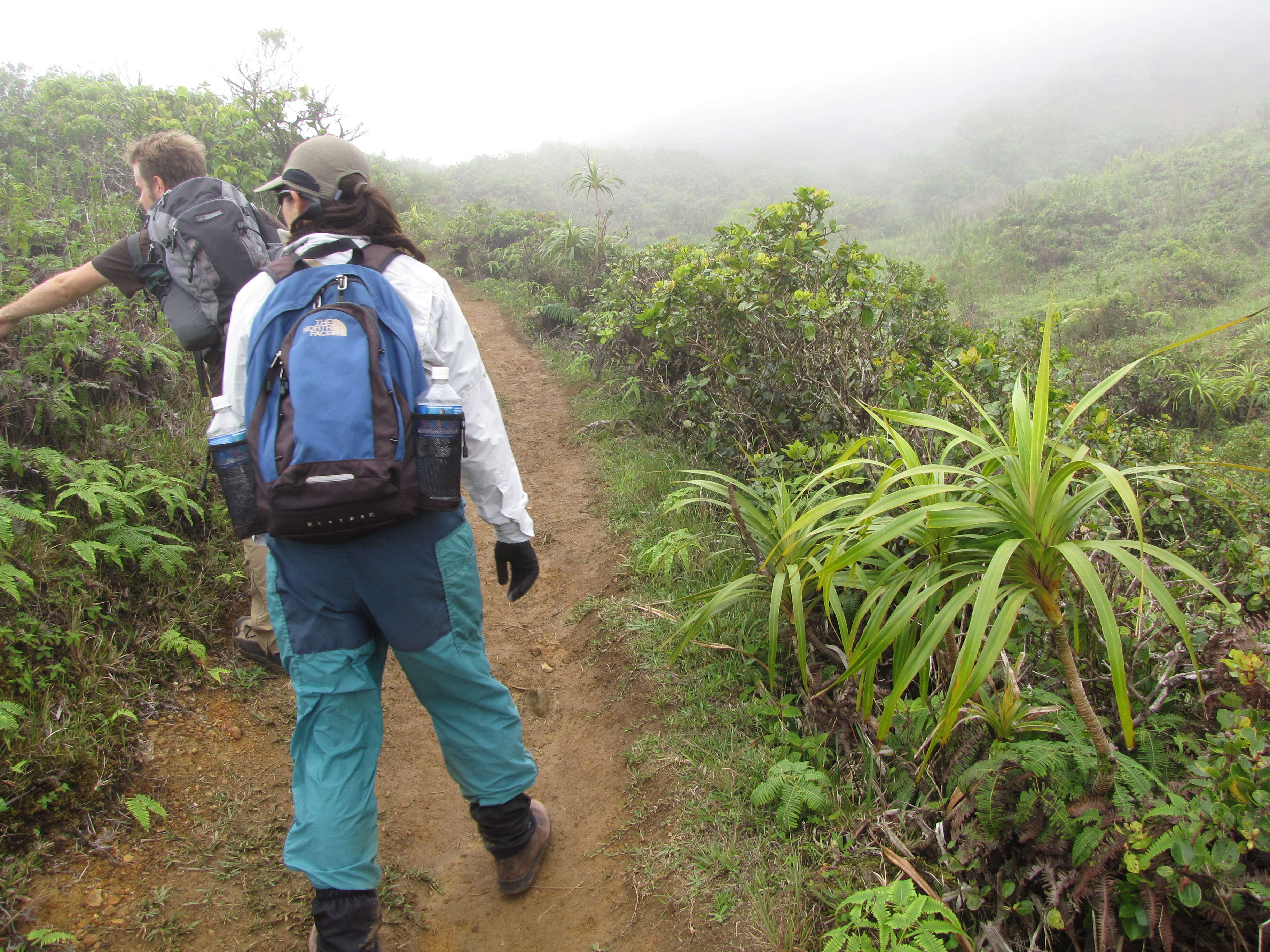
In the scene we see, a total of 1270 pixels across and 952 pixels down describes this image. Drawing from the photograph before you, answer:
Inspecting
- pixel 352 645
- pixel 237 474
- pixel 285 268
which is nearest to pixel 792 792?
pixel 352 645

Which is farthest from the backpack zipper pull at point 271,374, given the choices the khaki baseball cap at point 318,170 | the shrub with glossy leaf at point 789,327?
the shrub with glossy leaf at point 789,327

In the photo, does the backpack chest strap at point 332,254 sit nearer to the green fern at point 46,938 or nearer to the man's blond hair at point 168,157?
the man's blond hair at point 168,157

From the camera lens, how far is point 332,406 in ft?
5.35

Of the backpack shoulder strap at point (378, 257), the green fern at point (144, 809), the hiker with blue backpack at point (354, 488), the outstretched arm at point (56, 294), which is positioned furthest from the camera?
the outstretched arm at point (56, 294)

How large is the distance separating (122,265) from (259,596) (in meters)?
1.46

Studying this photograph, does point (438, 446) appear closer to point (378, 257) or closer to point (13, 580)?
point (378, 257)

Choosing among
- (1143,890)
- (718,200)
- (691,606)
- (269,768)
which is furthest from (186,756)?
(718,200)

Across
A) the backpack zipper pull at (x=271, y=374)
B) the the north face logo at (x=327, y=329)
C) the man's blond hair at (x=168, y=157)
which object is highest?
the man's blond hair at (x=168, y=157)

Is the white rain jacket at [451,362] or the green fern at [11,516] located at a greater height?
the white rain jacket at [451,362]

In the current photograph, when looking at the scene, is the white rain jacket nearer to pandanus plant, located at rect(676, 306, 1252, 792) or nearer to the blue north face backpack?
the blue north face backpack

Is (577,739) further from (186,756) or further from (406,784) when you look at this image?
(186,756)

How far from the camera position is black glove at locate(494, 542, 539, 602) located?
7.11 feet

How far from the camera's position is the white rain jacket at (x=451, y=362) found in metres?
1.87

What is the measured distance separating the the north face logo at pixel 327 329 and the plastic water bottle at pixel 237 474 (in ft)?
1.19
